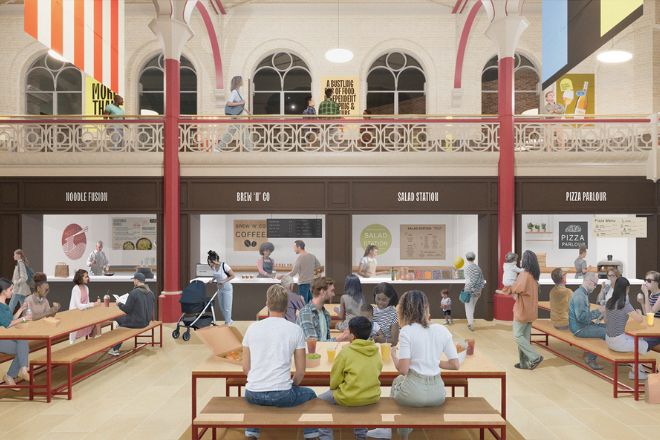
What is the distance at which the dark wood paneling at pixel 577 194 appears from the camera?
12477 mm

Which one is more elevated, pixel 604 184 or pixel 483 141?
pixel 483 141

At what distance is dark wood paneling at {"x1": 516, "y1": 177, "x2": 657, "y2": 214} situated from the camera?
1248 cm

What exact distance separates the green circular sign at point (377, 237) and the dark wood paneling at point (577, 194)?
339 centimetres

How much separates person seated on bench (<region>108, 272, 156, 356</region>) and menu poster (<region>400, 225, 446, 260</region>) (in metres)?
7.04

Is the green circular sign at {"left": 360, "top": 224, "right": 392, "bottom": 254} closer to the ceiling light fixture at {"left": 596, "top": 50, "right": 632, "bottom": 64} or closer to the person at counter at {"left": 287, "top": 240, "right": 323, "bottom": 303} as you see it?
the person at counter at {"left": 287, "top": 240, "right": 323, "bottom": 303}

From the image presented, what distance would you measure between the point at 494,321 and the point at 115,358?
8.53m

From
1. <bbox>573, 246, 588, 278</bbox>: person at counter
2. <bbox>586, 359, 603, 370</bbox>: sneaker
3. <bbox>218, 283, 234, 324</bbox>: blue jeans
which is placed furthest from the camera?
<bbox>573, 246, 588, 278</bbox>: person at counter

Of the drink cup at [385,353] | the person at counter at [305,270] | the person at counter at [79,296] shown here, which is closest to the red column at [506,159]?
the person at counter at [305,270]

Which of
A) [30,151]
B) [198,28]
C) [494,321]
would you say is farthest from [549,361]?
[198,28]

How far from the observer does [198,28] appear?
1744 centimetres

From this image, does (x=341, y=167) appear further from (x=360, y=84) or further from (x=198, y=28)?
(x=198, y=28)

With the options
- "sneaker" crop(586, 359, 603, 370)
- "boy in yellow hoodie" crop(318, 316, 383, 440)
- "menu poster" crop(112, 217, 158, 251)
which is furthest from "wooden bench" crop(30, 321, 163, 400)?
"sneaker" crop(586, 359, 603, 370)

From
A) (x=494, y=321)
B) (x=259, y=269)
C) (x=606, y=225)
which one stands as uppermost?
(x=606, y=225)

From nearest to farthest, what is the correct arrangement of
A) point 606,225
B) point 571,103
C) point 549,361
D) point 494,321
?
point 549,361, point 494,321, point 606,225, point 571,103
